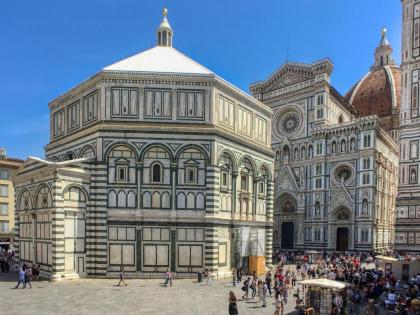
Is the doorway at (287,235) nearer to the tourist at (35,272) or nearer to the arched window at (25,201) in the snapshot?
the arched window at (25,201)

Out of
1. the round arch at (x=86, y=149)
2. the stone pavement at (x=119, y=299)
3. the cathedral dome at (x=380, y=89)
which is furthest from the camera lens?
the cathedral dome at (x=380, y=89)

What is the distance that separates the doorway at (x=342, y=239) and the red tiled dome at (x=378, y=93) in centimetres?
3452

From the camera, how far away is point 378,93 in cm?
8425

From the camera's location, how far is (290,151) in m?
59.7

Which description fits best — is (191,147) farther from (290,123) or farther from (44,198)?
(290,123)

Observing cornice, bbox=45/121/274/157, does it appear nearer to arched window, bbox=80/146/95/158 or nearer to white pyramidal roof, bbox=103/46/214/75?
arched window, bbox=80/146/95/158

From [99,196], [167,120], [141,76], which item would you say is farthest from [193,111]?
[99,196]

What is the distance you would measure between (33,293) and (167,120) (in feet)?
44.9

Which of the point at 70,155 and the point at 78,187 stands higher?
the point at 70,155

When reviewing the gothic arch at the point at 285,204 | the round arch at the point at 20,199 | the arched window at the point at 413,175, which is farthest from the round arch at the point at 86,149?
the arched window at the point at 413,175

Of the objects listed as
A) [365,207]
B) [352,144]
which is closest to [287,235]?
[365,207]

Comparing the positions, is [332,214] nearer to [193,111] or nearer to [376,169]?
[376,169]

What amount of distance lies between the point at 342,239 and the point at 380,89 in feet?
143

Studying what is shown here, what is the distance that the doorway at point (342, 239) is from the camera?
5304 centimetres
